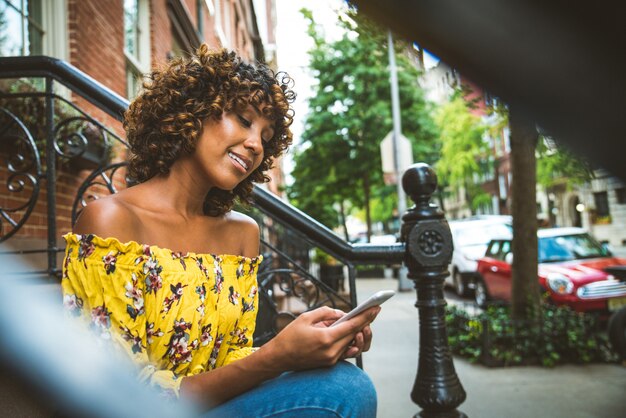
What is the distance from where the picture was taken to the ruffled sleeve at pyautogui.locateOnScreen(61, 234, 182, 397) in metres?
1.42

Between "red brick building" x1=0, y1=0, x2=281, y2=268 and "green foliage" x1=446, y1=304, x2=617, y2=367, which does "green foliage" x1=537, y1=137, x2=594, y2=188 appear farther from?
"green foliage" x1=446, y1=304, x2=617, y2=367

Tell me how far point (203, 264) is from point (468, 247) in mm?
11451

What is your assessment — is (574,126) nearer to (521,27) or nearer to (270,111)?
(521,27)

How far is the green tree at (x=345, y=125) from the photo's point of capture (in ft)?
59.3

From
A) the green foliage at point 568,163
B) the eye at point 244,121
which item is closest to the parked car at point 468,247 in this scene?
the eye at point 244,121

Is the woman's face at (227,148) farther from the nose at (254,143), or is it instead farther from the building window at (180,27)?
the building window at (180,27)

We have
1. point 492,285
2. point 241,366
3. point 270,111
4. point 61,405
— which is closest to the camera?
point 61,405

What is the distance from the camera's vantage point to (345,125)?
17.9 m

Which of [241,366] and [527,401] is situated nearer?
[241,366]

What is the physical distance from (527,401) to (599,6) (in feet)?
14.5

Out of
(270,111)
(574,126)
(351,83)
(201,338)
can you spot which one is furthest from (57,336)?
(351,83)

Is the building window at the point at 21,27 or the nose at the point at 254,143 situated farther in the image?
the building window at the point at 21,27

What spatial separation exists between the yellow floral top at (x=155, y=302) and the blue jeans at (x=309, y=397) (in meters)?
0.21

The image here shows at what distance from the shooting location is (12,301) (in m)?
1.31
